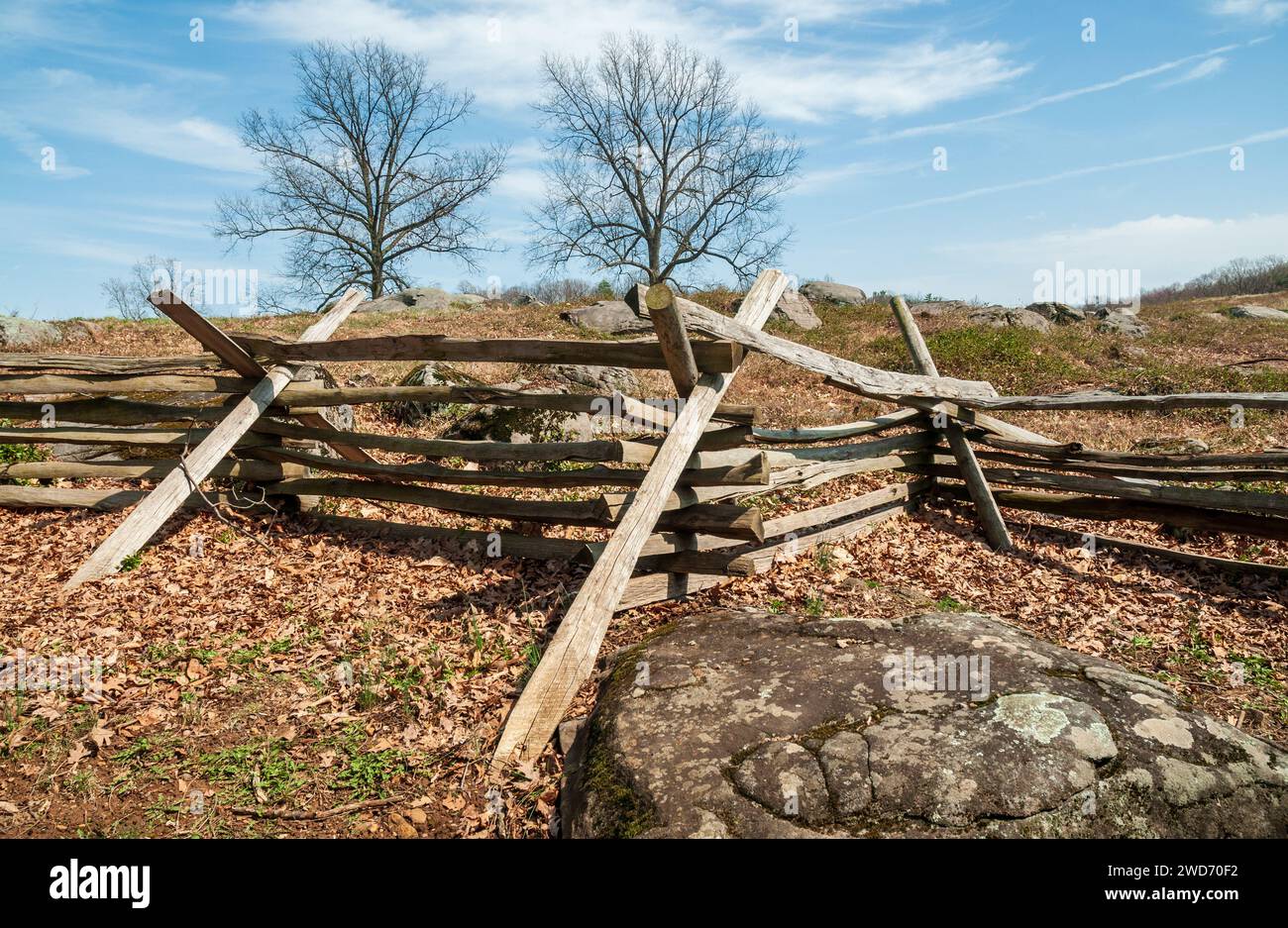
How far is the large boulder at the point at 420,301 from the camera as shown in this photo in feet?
83.8

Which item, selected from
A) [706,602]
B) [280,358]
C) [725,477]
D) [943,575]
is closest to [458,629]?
[706,602]

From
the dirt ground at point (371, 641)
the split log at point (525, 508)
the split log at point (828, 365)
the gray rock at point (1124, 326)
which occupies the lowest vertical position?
the dirt ground at point (371, 641)

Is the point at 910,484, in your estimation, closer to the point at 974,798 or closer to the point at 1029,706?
the point at 1029,706

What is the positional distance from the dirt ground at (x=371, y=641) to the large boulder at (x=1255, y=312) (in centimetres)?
1987

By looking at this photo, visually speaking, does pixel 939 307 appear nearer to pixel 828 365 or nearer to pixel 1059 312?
pixel 1059 312

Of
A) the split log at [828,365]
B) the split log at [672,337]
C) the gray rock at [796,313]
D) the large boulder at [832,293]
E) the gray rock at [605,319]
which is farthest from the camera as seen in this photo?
the large boulder at [832,293]

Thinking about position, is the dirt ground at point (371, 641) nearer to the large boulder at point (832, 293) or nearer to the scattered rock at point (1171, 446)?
the scattered rock at point (1171, 446)

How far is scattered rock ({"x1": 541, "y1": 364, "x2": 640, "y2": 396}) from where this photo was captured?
11008mm

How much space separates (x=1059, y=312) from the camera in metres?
20.7

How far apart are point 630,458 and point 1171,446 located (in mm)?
7523

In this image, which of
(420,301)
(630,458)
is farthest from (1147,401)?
(420,301)

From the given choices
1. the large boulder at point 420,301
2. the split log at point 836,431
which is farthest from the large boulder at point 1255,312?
the large boulder at point 420,301

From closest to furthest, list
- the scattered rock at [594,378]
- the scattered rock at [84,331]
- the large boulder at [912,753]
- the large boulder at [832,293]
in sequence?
the large boulder at [912,753], the scattered rock at [594,378], the scattered rock at [84,331], the large boulder at [832,293]

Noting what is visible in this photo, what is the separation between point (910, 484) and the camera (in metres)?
8.26
